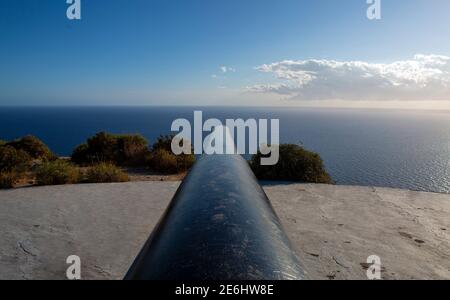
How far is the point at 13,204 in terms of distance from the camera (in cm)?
667

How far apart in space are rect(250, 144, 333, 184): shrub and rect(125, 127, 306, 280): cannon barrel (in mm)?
8037

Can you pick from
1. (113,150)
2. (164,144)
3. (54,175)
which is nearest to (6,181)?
(54,175)

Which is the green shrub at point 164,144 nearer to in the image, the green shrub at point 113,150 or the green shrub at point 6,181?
the green shrub at point 113,150

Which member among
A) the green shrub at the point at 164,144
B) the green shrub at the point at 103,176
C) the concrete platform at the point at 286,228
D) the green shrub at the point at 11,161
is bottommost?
the concrete platform at the point at 286,228

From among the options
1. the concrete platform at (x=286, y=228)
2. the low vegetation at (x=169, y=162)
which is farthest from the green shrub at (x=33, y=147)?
the concrete platform at (x=286, y=228)

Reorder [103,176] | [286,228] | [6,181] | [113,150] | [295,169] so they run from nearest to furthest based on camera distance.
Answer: [286,228] → [6,181] → [103,176] → [295,169] → [113,150]

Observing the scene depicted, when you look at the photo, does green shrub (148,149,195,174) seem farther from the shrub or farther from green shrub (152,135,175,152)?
the shrub

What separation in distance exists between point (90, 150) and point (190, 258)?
1539 centimetres

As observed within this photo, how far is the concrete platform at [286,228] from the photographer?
4164 mm

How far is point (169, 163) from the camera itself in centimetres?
1258

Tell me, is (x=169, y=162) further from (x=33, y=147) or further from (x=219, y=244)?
(x=219, y=244)

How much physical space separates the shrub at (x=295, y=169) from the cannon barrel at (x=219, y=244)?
26.4ft

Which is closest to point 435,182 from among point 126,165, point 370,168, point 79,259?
point 370,168

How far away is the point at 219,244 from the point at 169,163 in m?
11.3
